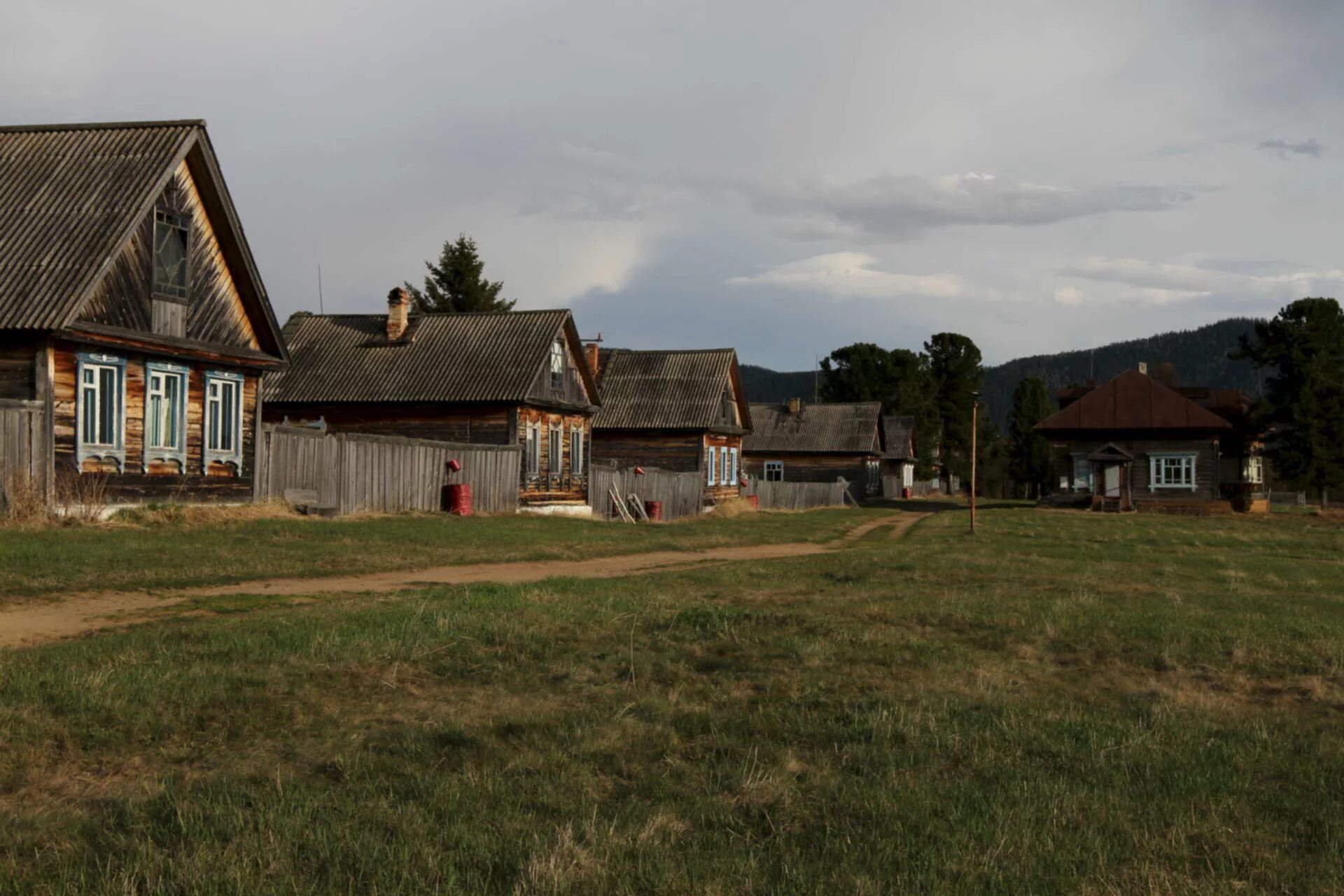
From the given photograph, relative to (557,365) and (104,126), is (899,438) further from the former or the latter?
(104,126)

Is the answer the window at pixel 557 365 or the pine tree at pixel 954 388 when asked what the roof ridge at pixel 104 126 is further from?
the pine tree at pixel 954 388

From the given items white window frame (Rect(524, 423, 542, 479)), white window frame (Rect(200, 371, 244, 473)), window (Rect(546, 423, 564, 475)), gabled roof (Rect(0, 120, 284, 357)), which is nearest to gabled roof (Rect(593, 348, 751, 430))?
window (Rect(546, 423, 564, 475))

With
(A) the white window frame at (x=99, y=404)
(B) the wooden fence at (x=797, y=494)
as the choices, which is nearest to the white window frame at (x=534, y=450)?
(A) the white window frame at (x=99, y=404)

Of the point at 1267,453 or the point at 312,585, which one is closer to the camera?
the point at 312,585

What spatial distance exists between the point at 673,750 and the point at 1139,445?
54.3 m

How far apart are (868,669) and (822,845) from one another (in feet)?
13.8

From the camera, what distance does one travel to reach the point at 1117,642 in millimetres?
10727

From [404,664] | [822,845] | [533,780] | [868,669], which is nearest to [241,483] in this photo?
[404,664]

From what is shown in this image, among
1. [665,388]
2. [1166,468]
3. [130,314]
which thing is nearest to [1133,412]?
[1166,468]

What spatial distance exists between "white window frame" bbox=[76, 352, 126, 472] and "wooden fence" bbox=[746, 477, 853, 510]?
101 ft

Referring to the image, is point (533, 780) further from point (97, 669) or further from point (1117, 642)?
point (1117, 642)

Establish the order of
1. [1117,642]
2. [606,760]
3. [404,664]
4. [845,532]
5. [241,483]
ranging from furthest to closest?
[845,532] < [241,483] < [1117,642] < [404,664] < [606,760]

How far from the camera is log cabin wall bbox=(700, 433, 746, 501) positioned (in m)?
47.9

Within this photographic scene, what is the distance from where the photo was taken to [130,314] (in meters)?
21.7
